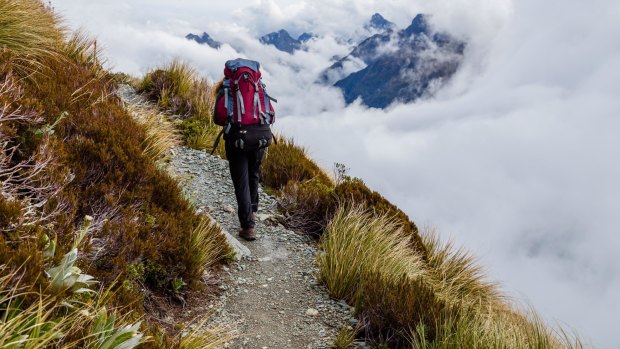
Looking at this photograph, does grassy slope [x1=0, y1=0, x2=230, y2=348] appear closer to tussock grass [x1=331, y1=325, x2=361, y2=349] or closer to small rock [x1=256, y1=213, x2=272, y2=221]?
tussock grass [x1=331, y1=325, x2=361, y2=349]

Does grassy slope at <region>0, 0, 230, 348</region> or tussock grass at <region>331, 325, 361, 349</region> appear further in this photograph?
tussock grass at <region>331, 325, 361, 349</region>

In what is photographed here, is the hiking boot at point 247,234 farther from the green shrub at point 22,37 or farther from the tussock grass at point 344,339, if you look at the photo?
the green shrub at point 22,37

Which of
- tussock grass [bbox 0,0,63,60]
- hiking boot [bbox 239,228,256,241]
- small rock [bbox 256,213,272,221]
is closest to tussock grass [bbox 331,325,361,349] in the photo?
hiking boot [bbox 239,228,256,241]

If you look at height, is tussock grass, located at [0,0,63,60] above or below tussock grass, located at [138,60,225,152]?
below

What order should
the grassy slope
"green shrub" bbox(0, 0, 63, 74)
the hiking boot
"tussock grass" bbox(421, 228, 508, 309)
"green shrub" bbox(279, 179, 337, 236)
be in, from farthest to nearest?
"green shrub" bbox(279, 179, 337, 236) < "tussock grass" bbox(421, 228, 508, 309) < the hiking boot < "green shrub" bbox(0, 0, 63, 74) < the grassy slope

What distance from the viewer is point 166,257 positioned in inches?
197

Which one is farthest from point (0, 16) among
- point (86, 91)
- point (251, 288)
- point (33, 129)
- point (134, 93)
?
point (134, 93)

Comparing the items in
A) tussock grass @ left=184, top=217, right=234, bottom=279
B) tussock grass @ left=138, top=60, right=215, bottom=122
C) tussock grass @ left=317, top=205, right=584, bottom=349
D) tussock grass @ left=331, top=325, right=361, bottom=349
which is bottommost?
tussock grass @ left=331, top=325, right=361, bottom=349

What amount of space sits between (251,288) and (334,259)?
1.05 meters

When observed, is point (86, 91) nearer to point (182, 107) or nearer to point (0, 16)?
point (0, 16)

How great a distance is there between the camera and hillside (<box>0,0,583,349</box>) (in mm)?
2904

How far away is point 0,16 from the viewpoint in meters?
6.34

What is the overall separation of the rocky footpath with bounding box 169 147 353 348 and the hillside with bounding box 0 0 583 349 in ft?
0.07

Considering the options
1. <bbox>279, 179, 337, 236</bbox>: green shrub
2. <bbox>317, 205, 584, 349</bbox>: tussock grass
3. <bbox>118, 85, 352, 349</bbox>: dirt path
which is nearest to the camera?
<bbox>317, 205, 584, 349</bbox>: tussock grass
